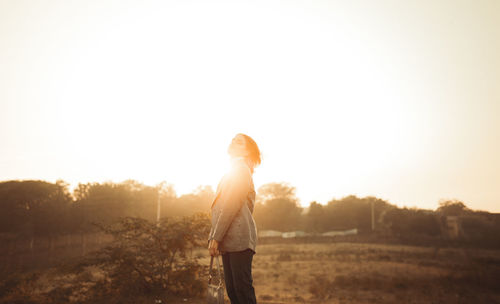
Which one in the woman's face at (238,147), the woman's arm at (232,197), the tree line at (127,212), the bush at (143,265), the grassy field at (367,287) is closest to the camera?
the woman's arm at (232,197)

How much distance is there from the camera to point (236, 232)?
8.92ft

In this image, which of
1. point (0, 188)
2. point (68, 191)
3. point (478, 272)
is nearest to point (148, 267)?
point (478, 272)

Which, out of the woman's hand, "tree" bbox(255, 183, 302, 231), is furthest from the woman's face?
"tree" bbox(255, 183, 302, 231)

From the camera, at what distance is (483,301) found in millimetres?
8086

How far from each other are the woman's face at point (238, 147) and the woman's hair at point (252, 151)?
0.04m

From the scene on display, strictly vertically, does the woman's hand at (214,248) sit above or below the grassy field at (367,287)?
above

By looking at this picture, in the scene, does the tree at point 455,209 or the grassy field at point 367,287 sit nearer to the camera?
the grassy field at point 367,287

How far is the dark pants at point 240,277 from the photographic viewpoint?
2590 mm

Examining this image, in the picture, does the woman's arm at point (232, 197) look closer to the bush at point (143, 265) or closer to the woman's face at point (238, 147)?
the woman's face at point (238, 147)

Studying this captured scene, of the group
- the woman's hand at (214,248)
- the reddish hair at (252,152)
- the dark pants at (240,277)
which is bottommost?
the dark pants at (240,277)

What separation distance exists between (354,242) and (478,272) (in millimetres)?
19692

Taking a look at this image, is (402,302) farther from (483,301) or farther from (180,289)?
(180,289)

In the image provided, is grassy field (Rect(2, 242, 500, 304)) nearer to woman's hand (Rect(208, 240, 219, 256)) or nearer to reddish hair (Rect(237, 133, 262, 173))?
woman's hand (Rect(208, 240, 219, 256))

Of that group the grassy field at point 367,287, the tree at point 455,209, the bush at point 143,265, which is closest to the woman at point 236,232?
the grassy field at point 367,287
